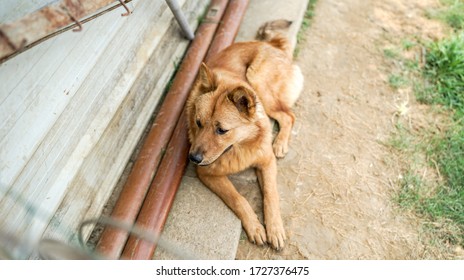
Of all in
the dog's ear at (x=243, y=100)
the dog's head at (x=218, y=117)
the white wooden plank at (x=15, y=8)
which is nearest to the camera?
the white wooden plank at (x=15, y=8)

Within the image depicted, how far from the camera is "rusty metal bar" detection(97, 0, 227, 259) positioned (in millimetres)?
2799

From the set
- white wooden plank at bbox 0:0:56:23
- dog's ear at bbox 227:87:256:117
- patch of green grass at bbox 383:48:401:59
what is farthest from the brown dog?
patch of green grass at bbox 383:48:401:59

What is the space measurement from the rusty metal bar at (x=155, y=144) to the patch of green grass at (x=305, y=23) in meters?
1.10

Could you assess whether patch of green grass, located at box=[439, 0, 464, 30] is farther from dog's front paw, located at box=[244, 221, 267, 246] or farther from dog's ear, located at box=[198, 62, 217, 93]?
dog's front paw, located at box=[244, 221, 267, 246]

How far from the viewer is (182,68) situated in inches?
149

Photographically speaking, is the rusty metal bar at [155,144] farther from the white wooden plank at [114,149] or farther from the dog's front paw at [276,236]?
the dog's front paw at [276,236]

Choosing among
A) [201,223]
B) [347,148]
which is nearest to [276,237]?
[201,223]

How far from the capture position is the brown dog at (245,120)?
2.71 meters

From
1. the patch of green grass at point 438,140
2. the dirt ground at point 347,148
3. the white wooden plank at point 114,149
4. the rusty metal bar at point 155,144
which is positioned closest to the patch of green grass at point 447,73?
the patch of green grass at point 438,140

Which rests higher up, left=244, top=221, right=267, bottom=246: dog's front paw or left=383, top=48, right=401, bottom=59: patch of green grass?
left=244, top=221, right=267, bottom=246: dog's front paw

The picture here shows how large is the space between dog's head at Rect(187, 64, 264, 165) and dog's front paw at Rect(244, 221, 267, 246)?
0.69 meters
